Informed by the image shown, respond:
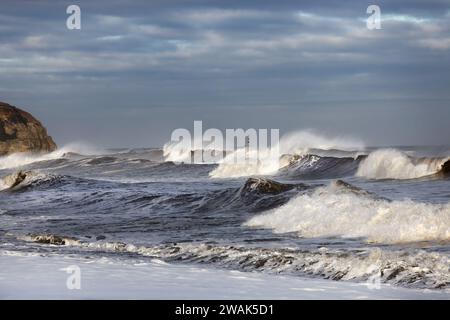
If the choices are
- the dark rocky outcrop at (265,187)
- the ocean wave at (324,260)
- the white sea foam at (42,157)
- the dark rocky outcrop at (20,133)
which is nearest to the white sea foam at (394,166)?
the dark rocky outcrop at (265,187)

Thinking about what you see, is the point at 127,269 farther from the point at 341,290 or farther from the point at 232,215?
the point at 232,215

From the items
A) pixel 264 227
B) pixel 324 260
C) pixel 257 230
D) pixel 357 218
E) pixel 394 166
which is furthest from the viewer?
pixel 394 166

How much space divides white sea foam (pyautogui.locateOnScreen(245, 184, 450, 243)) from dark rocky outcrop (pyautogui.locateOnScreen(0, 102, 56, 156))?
7164 cm

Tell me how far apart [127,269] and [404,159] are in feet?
69.3

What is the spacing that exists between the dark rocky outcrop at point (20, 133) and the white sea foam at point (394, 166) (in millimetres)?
58783

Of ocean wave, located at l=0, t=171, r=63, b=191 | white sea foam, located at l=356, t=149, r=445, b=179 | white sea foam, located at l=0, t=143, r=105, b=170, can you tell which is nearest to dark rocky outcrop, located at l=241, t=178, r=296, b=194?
white sea foam, located at l=356, t=149, r=445, b=179

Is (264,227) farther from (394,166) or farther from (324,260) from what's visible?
(394,166)

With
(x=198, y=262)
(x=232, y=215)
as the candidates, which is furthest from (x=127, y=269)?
(x=232, y=215)

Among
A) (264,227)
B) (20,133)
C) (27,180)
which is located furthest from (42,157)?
(264,227)

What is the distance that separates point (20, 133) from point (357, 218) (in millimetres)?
79149

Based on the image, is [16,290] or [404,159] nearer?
[16,290]

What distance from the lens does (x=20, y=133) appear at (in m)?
88.7

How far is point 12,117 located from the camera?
300 ft

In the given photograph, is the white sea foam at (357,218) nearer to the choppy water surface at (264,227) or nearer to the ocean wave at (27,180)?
the choppy water surface at (264,227)
